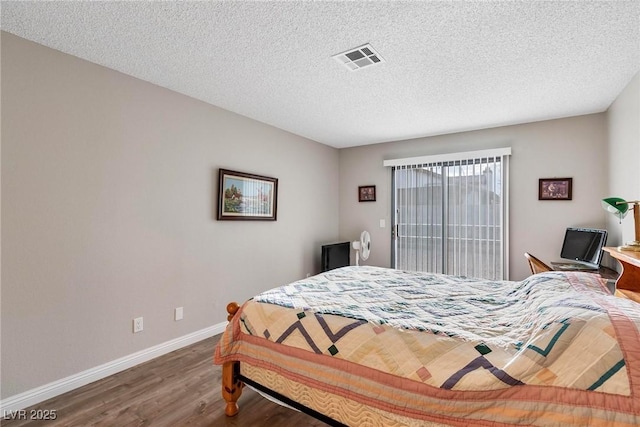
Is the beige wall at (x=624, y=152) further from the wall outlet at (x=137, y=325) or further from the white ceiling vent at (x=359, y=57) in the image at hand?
the wall outlet at (x=137, y=325)

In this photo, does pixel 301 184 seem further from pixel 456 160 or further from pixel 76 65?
pixel 76 65

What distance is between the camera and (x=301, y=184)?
15.1 feet

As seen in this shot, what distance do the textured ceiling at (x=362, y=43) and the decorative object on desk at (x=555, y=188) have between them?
811 millimetres

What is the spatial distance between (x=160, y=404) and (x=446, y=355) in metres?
1.94

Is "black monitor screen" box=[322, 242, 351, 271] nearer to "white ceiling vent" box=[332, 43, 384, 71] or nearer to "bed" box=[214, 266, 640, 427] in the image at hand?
"bed" box=[214, 266, 640, 427]

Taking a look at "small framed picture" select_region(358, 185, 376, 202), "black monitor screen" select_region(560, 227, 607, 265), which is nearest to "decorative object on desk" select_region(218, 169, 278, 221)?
"small framed picture" select_region(358, 185, 376, 202)

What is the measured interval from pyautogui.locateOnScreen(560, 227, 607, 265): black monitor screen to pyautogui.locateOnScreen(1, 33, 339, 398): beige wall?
3636 mm

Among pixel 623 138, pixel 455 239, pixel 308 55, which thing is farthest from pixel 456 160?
pixel 308 55

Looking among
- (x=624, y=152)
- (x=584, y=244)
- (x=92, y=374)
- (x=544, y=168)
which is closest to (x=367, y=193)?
(x=544, y=168)

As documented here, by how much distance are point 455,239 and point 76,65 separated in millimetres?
4532

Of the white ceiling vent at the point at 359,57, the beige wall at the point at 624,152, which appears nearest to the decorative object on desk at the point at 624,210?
the beige wall at the point at 624,152

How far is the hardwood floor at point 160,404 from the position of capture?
6.32 ft

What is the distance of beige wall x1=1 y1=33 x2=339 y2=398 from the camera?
6.79 ft

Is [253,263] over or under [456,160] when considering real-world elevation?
under
